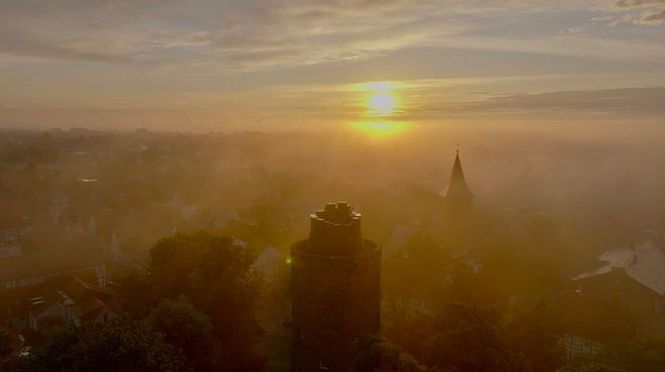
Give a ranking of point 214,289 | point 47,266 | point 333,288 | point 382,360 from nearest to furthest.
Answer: point 382,360, point 333,288, point 214,289, point 47,266

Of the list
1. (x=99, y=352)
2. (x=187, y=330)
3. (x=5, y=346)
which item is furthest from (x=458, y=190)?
(x=99, y=352)

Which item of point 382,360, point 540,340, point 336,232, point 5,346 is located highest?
point 336,232

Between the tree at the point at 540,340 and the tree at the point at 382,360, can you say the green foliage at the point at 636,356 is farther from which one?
the tree at the point at 382,360

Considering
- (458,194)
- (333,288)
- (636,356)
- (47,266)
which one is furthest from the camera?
(458,194)

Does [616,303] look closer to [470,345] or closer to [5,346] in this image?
[470,345]

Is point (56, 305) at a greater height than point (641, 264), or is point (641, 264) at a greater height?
point (56, 305)

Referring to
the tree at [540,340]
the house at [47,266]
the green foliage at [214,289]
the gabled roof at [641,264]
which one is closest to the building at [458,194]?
the gabled roof at [641,264]

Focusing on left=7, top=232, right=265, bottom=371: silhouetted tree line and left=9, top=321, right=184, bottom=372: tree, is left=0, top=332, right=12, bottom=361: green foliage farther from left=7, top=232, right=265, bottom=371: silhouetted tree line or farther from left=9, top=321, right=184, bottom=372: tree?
left=9, top=321, right=184, bottom=372: tree

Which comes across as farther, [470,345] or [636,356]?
[636,356]
